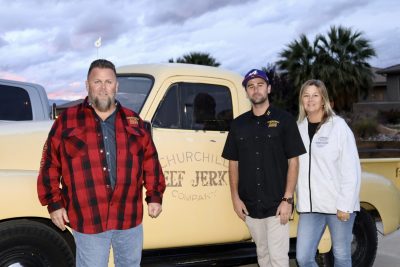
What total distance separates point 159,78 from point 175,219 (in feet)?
3.85

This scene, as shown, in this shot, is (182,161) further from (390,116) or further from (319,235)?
(390,116)

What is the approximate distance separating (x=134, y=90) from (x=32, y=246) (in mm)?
1571

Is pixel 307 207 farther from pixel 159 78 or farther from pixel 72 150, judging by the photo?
pixel 72 150

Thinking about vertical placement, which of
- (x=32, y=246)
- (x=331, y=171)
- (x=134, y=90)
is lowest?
(x=32, y=246)

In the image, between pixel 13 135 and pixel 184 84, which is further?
pixel 184 84

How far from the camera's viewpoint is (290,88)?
3381 centimetres

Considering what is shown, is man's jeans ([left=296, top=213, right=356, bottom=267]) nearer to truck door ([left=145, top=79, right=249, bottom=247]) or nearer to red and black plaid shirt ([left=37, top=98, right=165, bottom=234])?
truck door ([left=145, top=79, right=249, bottom=247])

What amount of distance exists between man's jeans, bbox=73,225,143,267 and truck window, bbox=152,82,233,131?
1.31 meters

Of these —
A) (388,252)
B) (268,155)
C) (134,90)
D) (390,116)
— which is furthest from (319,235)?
(390,116)

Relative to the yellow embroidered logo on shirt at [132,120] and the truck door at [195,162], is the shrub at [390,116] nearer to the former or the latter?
the truck door at [195,162]

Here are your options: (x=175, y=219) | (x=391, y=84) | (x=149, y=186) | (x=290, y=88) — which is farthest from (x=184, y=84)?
(x=391, y=84)

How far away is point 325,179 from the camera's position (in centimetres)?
416

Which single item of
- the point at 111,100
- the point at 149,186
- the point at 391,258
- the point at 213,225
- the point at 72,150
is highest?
the point at 111,100

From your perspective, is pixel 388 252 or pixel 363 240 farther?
pixel 388 252
